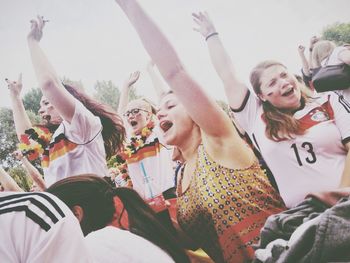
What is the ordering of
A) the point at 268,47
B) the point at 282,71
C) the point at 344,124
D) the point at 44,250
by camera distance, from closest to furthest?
the point at 44,250, the point at 344,124, the point at 282,71, the point at 268,47

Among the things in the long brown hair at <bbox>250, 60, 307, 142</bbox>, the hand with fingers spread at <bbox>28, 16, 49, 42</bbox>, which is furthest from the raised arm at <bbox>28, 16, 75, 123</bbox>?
the long brown hair at <bbox>250, 60, 307, 142</bbox>

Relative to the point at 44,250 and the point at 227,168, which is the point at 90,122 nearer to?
the point at 227,168

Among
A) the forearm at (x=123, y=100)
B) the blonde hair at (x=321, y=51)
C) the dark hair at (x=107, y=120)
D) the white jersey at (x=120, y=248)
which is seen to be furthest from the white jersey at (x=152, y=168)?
the blonde hair at (x=321, y=51)

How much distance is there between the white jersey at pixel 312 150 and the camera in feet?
4.94

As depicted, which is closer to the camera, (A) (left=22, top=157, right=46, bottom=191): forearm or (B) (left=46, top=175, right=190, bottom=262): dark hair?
(B) (left=46, top=175, right=190, bottom=262): dark hair

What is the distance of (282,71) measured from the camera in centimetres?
165

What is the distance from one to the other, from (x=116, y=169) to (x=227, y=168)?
0.58 meters

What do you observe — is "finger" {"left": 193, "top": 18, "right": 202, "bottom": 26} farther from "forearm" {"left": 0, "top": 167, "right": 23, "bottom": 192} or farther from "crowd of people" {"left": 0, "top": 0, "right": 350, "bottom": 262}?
"forearm" {"left": 0, "top": 167, "right": 23, "bottom": 192}

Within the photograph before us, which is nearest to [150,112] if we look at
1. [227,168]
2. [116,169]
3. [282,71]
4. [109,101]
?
[109,101]

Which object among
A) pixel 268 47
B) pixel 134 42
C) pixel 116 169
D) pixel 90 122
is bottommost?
pixel 116 169

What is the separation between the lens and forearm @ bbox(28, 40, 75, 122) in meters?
1.80

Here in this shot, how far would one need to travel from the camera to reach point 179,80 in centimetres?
164

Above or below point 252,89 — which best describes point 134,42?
above

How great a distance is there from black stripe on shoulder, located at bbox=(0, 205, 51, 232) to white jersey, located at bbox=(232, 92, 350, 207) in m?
1.01
